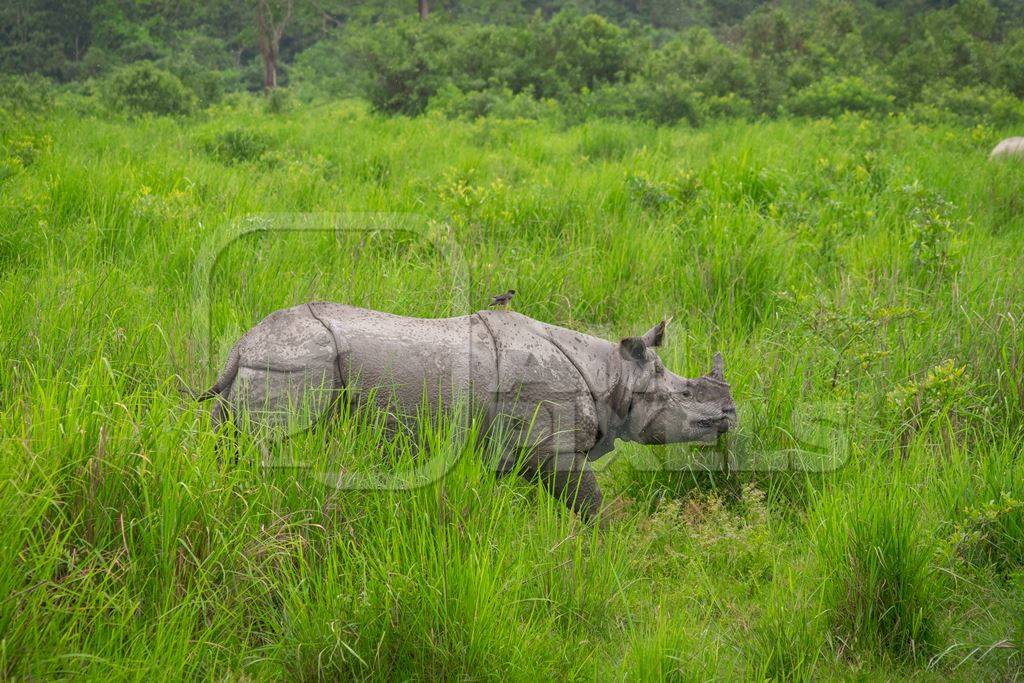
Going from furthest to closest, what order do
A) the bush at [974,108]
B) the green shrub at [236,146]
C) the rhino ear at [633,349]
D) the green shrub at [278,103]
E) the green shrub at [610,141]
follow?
the green shrub at [278,103] < the bush at [974,108] < the green shrub at [610,141] < the green shrub at [236,146] < the rhino ear at [633,349]

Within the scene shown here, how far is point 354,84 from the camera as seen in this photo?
64.1ft

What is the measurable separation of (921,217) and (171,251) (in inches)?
186

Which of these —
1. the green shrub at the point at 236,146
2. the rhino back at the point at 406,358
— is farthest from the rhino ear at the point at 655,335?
the green shrub at the point at 236,146

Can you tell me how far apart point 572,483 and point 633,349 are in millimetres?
630

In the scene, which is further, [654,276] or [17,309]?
[654,276]

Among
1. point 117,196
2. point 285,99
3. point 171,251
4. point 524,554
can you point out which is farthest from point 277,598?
point 285,99

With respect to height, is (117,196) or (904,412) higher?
(117,196)

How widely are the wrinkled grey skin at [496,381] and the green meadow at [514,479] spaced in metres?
0.16

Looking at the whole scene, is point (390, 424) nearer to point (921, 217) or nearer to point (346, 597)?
point (346, 597)

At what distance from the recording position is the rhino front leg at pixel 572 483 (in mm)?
3871

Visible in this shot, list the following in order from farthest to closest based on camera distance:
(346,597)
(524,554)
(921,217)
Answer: (921,217) → (524,554) → (346,597)

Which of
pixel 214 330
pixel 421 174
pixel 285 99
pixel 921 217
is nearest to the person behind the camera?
pixel 214 330

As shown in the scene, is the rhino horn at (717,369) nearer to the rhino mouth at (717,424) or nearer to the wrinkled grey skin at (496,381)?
the wrinkled grey skin at (496,381)

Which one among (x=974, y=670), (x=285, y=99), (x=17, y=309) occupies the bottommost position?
(x=974, y=670)
